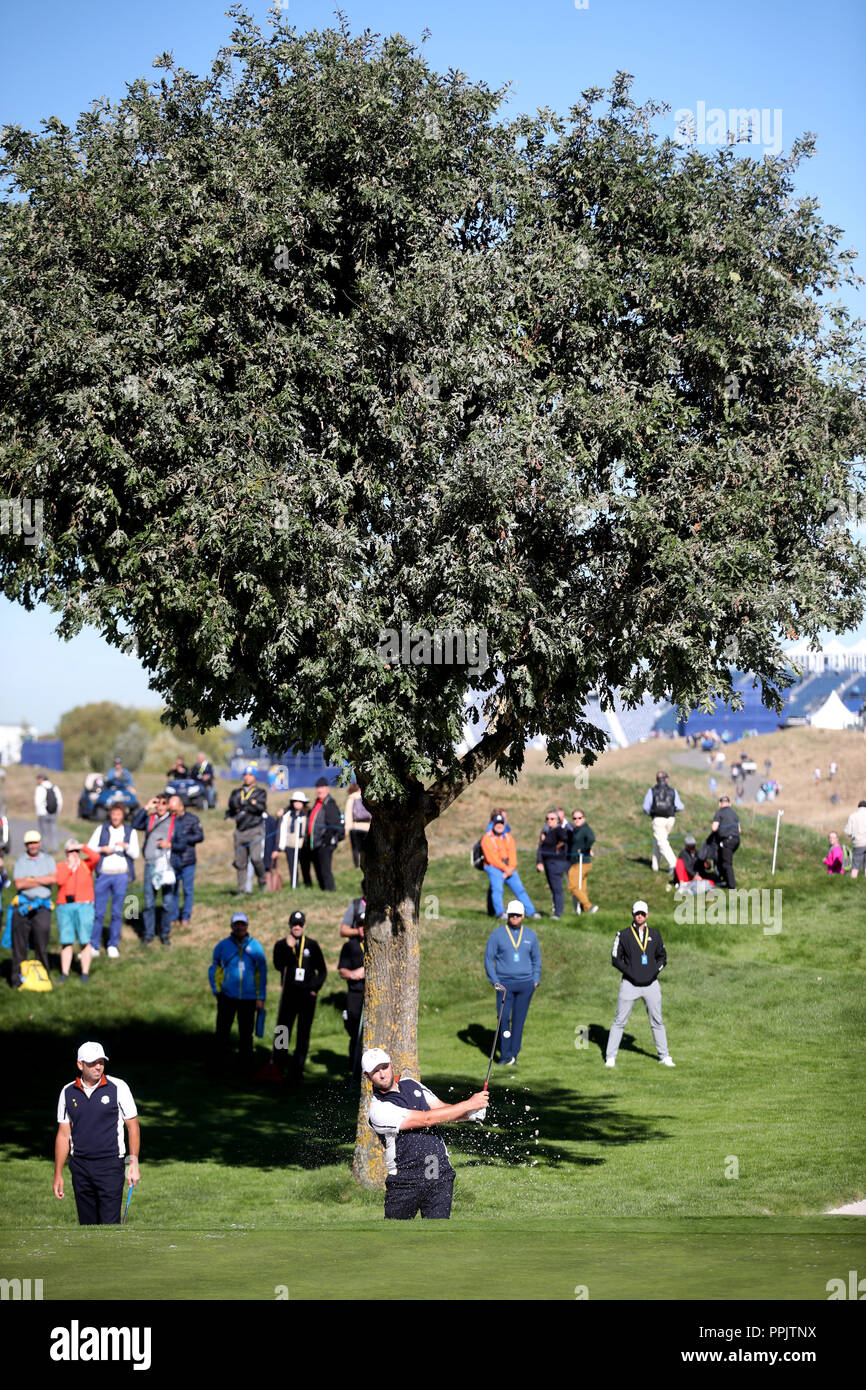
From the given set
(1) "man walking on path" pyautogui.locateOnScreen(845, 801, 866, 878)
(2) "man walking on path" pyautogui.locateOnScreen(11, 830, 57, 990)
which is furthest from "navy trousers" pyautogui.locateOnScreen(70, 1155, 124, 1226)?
(1) "man walking on path" pyautogui.locateOnScreen(845, 801, 866, 878)

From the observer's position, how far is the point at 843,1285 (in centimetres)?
836

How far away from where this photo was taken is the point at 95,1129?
1262 centimetres

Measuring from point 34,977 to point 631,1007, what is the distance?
1006cm

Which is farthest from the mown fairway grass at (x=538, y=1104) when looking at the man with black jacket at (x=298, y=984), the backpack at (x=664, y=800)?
the backpack at (x=664, y=800)

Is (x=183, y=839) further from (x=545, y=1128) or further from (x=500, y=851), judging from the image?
(x=545, y=1128)

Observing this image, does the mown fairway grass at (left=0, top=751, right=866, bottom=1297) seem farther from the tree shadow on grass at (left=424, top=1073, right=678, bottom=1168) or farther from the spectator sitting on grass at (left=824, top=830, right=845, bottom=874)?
the spectator sitting on grass at (left=824, top=830, right=845, bottom=874)

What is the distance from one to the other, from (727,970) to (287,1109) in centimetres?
934

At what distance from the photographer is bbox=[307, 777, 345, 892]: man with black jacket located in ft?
96.6

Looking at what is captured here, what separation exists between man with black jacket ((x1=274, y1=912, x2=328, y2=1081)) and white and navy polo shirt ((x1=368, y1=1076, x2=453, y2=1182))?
10.5 metres

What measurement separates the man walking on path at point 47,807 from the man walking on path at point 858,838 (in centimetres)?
1722

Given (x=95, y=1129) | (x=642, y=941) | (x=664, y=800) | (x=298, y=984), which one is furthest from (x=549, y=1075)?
(x=664, y=800)

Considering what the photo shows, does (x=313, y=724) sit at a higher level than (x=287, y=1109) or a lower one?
higher
